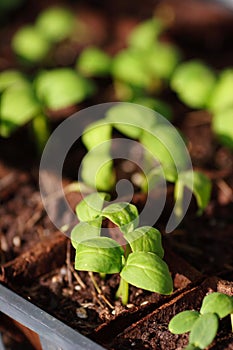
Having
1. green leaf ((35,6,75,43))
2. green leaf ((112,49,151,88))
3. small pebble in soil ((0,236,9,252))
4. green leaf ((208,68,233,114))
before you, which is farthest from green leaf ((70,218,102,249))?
green leaf ((35,6,75,43))

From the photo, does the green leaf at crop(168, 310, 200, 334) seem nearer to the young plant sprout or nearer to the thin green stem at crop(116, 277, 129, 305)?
the thin green stem at crop(116, 277, 129, 305)

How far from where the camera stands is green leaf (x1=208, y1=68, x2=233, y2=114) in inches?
76.0

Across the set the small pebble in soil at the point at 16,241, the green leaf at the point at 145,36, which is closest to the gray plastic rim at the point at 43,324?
the small pebble in soil at the point at 16,241

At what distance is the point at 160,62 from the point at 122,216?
2.98 feet

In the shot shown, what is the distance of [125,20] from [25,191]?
0.99 metres

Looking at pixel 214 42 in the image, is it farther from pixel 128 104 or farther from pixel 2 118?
pixel 2 118

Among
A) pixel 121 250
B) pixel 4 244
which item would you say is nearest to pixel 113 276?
pixel 121 250

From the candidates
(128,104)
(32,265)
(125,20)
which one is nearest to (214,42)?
(125,20)

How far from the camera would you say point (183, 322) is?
126 cm

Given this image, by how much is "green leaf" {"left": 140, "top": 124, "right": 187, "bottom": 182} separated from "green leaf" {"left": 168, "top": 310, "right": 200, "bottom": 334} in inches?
16.8

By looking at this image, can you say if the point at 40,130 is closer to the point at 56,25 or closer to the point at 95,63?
the point at 95,63

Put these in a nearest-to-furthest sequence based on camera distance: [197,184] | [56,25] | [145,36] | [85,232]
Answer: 1. [85,232]
2. [197,184]
3. [145,36]
4. [56,25]

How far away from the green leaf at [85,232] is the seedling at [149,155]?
0.25 metres

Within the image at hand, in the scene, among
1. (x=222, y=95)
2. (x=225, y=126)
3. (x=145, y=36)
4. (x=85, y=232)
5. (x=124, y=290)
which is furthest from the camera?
(x=145, y=36)
